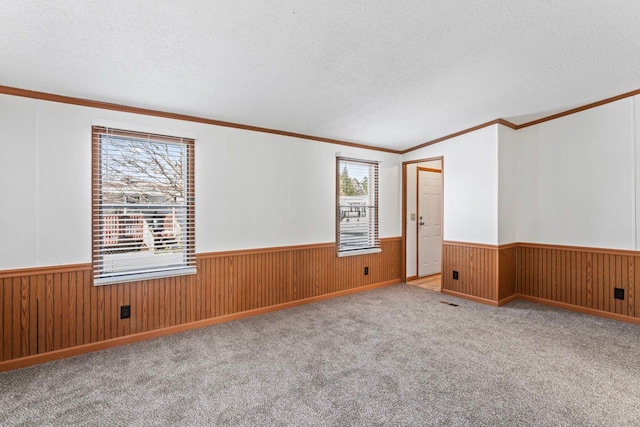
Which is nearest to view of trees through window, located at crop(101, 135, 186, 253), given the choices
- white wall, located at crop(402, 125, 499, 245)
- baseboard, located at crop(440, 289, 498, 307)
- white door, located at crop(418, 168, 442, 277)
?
white wall, located at crop(402, 125, 499, 245)

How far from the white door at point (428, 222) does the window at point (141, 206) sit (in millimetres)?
3974

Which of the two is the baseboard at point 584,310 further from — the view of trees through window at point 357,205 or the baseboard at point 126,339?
the baseboard at point 126,339

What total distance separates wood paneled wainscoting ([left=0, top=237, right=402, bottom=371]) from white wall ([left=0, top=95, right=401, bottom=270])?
17 centimetres

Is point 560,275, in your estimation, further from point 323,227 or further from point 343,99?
point 343,99

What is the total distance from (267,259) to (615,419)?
3267 millimetres

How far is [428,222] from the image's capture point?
5848 millimetres

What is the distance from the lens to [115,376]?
8.02 ft

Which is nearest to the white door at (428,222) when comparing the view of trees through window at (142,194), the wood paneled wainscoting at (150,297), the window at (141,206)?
the wood paneled wainscoting at (150,297)

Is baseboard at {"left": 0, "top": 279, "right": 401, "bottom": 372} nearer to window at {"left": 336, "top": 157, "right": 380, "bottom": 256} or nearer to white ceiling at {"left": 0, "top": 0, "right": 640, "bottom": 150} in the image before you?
window at {"left": 336, "top": 157, "right": 380, "bottom": 256}

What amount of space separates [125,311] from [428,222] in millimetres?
4891

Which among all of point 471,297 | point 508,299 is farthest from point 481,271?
point 508,299

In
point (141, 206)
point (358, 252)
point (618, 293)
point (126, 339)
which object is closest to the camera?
point (126, 339)

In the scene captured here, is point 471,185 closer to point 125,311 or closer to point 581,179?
point 581,179

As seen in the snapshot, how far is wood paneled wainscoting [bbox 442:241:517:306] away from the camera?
13.7ft
